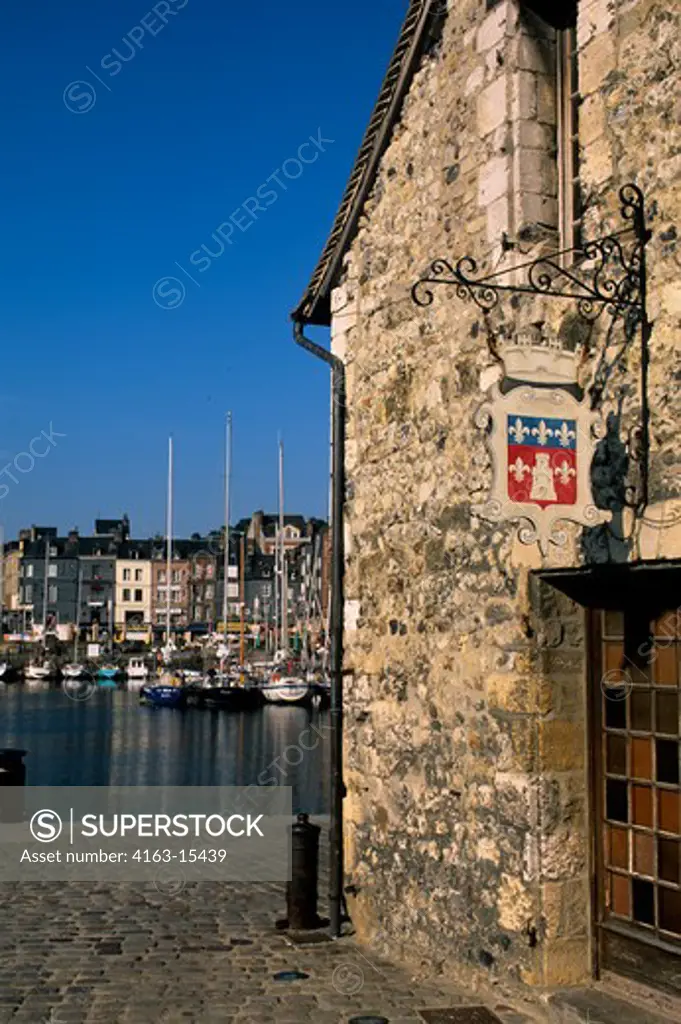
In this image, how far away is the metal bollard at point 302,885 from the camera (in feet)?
33.1

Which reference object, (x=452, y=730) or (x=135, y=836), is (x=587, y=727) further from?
(x=135, y=836)

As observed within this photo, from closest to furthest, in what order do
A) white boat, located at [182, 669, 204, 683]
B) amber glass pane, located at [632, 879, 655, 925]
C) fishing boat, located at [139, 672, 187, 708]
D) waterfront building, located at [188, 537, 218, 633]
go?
1. amber glass pane, located at [632, 879, 655, 925]
2. fishing boat, located at [139, 672, 187, 708]
3. white boat, located at [182, 669, 204, 683]
4. waterfront building, located at [188, 537, 218, 633]

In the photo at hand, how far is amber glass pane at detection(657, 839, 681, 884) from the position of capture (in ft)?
21.4

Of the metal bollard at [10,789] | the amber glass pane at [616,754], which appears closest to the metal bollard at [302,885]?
the amber glass pane at [616,754]

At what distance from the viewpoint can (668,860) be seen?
6.58 m

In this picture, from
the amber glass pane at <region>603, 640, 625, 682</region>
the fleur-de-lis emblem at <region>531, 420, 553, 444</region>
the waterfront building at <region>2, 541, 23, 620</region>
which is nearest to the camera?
the fleur-de-lis emblem at <region>531, 420, 553, 444</region>

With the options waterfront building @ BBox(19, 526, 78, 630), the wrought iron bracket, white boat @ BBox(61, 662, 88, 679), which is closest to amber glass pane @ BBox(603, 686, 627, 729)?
the wrought iron bracket

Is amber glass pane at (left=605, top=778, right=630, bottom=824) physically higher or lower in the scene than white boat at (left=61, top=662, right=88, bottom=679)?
higher

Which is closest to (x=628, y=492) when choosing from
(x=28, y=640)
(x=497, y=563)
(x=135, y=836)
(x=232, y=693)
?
(x=497, y=563)

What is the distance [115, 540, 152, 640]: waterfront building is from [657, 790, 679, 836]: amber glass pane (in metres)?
A: 112

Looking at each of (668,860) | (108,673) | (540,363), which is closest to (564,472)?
(540,363)

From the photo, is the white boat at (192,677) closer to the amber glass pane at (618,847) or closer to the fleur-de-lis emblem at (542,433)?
the amber glass pane at (618,847)

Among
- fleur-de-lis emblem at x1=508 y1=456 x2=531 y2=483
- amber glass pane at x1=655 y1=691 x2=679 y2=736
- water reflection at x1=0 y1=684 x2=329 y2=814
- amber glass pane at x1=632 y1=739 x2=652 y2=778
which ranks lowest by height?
water reflection at x1=0 y1=684 x2=329 y2=814

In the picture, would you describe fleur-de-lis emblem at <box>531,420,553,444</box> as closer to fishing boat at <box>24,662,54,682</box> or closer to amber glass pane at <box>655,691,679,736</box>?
amber glass pane at <box>655,691,679,736</box>
